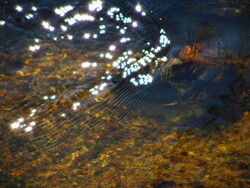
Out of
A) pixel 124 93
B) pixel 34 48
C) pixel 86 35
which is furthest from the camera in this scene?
pixel 86 35

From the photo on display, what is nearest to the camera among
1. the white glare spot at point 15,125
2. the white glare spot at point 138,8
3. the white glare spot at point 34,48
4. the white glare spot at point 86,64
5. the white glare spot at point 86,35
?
the white glare spot at point 15,125

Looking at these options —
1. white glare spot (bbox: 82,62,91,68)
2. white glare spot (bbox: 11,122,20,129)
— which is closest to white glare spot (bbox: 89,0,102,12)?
white glare spot (bbox: 82,62,91,68)

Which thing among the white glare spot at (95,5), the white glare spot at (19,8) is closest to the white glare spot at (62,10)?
the white glare spot at (95,5)

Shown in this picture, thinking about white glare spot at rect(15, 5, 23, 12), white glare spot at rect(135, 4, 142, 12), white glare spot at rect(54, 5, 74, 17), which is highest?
white glare spot at rect(15, 5, 23, 12)

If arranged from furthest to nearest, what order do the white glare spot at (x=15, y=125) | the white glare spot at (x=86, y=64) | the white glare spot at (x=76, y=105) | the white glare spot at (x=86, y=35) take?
the white glare spot at (x=86, y=35) < the white glare spot at (x=86, y=64) < the white glare spot at (x=76, y=105) < the white glare spot at (x=15, y=125)

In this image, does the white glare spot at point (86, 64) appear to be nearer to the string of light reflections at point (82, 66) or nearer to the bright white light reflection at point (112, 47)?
the string of light reflections at point (82, 66)

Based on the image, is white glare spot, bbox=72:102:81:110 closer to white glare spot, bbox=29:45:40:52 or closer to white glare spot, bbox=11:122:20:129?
white glare spot, bbox=11:122:20:129

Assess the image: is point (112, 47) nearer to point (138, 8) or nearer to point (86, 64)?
point (86, 64)

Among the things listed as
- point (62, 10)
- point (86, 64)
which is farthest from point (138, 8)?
point (86, 64)
